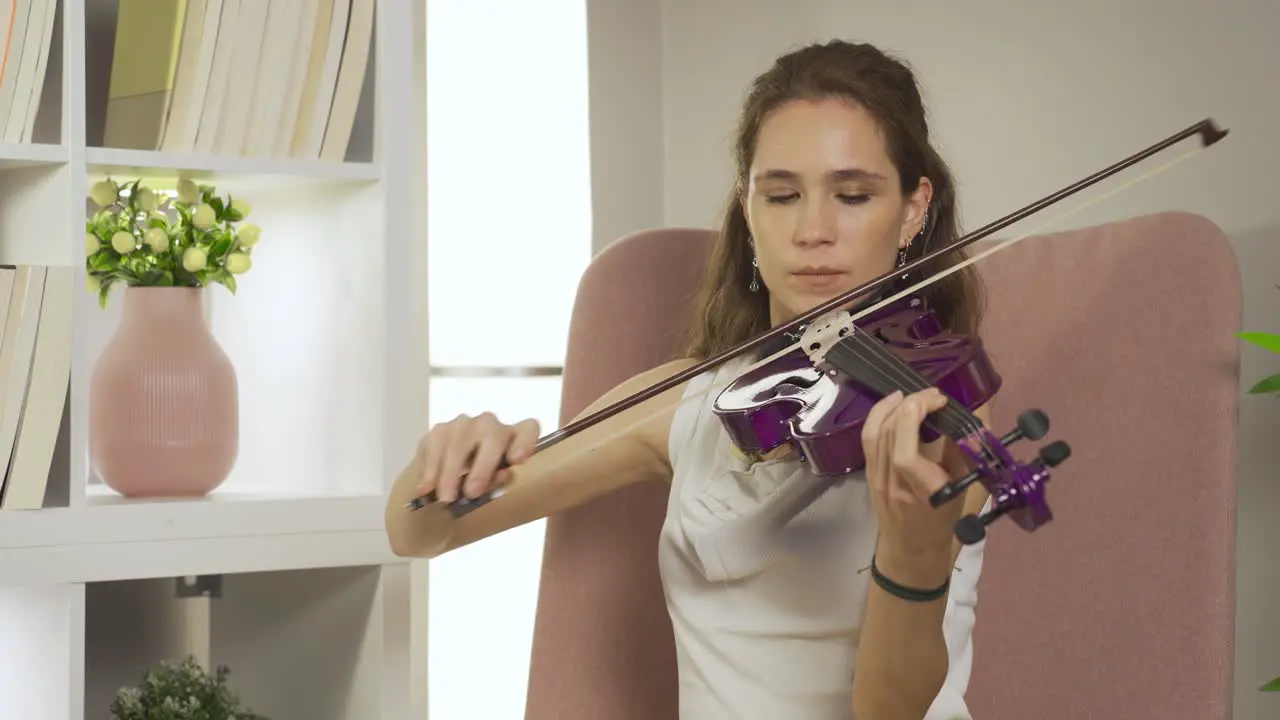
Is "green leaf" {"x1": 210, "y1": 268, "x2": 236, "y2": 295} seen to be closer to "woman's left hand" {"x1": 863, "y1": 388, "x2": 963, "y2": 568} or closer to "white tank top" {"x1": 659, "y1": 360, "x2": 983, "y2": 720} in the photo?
"white tank top" {"x1": 659, "y1": 360, "x2": 983, "y2": 720}

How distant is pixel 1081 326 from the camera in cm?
152

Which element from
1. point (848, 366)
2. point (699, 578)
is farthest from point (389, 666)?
point (848, 366)

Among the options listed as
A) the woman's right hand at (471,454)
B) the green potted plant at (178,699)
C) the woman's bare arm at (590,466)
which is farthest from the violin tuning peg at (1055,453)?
the green potted plant at (178,699)

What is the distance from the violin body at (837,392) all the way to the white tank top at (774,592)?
14cm

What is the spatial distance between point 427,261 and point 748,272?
2.97ft

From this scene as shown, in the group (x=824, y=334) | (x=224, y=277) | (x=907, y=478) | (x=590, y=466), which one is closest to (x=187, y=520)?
(x=224, y=277)

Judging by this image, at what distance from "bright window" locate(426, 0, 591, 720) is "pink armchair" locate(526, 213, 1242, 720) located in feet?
2.09

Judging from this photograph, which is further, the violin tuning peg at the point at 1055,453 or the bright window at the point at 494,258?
the bright window at the point at 494,258

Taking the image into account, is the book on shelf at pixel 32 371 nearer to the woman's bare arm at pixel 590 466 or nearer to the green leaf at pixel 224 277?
the green leaf at pixel 224 277

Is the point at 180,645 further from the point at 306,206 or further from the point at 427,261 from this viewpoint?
the point at 427,261

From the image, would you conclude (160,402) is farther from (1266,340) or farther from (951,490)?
(1266,340)

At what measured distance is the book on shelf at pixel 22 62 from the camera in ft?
4.95

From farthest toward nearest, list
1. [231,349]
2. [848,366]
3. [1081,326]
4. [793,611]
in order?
[231,349] < [1081,326] < [793,611] < [848,366]

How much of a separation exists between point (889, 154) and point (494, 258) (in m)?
1.06
